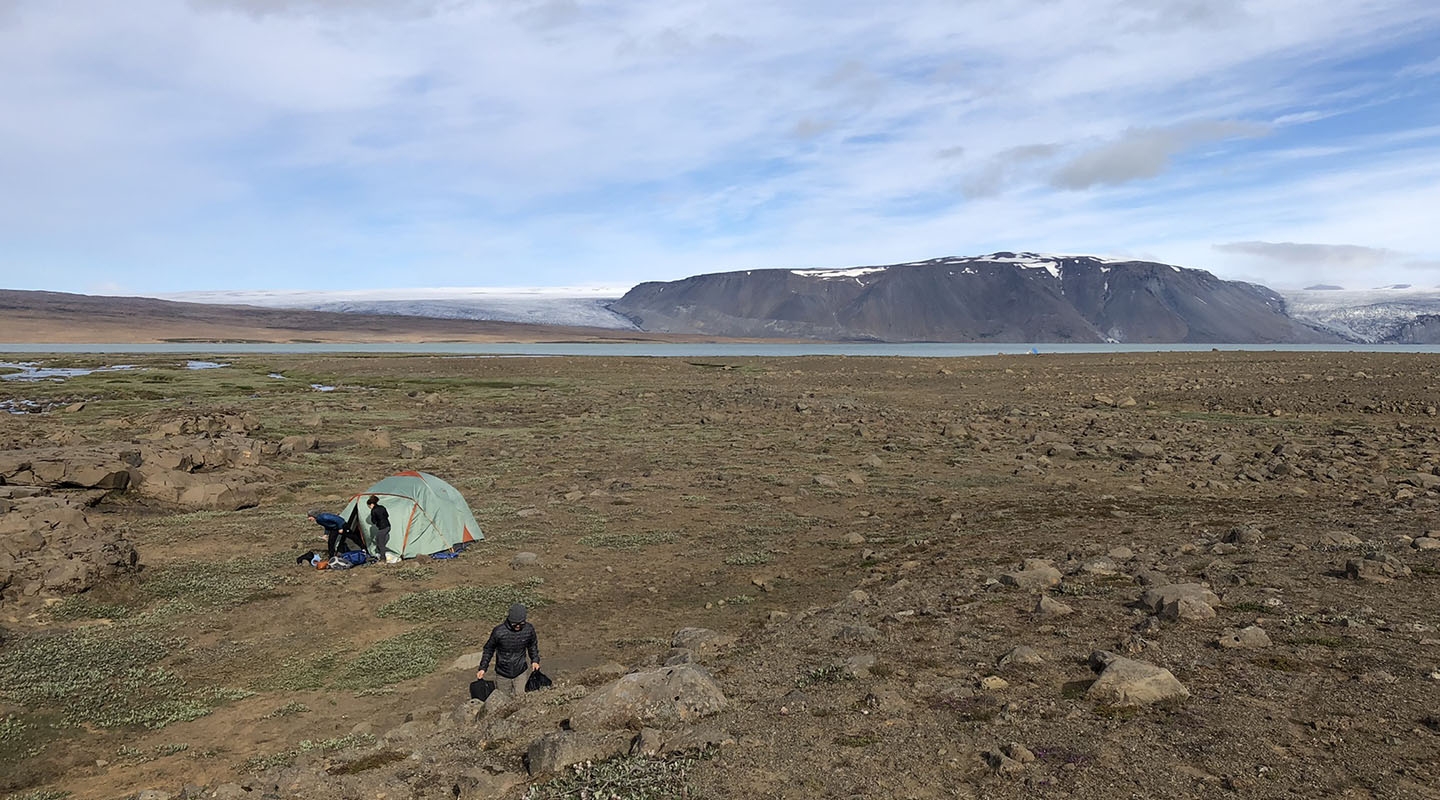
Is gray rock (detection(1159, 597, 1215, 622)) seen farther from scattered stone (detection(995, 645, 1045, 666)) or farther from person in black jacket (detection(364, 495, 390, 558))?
person in black jacket (detection(364, 495, 390, 558))

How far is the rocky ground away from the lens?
7.46 meters

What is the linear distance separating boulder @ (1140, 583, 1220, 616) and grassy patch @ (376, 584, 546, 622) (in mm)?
9107

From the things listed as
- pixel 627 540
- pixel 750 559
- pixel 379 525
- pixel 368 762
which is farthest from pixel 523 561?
pixel 368 762

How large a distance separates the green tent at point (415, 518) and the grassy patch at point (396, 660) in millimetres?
4257

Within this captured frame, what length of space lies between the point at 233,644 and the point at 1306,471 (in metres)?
23.9

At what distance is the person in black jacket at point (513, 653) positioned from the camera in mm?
10352

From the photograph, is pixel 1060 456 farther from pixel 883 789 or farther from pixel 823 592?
pixel 883 789

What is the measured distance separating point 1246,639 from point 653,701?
6.52 metres

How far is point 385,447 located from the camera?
1196 inches

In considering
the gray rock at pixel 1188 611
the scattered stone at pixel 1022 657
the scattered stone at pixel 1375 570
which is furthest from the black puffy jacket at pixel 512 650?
the scattered stone at pixel 1375 570

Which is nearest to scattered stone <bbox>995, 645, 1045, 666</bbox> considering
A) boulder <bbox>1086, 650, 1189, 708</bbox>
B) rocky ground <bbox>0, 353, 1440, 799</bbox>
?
rocky ground <bbox>0, 353, 1440, 799</bbox>

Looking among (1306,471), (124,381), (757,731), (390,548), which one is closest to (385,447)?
(390,548)

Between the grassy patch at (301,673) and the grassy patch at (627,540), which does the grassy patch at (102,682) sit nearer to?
the grassy patch at (301,673)

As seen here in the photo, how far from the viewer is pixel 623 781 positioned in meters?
7.16
